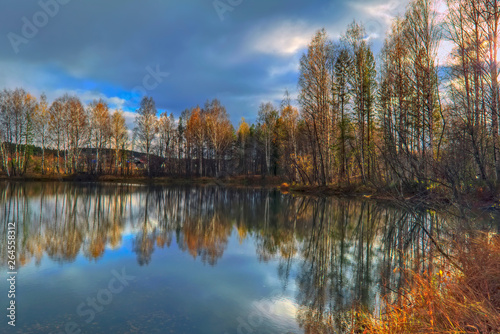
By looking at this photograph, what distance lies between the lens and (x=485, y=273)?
342 cm

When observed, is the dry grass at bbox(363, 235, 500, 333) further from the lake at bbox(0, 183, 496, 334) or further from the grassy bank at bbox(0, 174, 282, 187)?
the grassy bank at bbox(0, 174, 282, 187)

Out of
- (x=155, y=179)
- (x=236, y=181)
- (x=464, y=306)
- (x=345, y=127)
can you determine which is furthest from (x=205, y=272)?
(x=155, y=179)

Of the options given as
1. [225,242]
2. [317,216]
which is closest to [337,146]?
[317,216]

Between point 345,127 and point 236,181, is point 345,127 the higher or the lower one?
the higher one

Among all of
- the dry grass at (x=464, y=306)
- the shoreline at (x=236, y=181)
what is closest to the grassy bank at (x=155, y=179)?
the shoreline at (x=236, y=181)

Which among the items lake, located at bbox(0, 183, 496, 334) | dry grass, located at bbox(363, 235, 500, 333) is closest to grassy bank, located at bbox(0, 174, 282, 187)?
lake, located at bbox(0, 183, 496, 334)

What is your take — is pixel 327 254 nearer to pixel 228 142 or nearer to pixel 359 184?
pixel 359 184

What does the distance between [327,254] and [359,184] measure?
51.6 ft

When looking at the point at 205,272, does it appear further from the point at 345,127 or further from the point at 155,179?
the point at 155,179

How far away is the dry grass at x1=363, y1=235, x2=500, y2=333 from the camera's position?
8.88 feet

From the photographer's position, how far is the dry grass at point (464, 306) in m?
2.71

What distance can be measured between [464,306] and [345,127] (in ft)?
81.7

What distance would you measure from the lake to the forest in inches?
70.6

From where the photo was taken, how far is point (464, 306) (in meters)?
2.76
